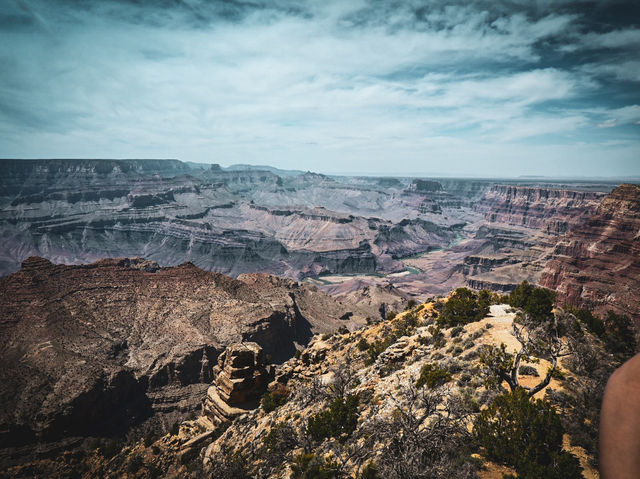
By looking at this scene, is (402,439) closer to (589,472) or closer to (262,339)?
(589,472)

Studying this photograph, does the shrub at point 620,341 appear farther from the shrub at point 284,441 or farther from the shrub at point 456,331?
the shrub at point 284,441

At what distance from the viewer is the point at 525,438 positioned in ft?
32.7

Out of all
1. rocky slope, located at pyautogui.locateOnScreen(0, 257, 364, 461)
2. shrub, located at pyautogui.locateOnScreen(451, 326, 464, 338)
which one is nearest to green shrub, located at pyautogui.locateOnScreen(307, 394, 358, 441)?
shrub, located at pyautogui.locateOnScreen(451, 326, 464, 338)

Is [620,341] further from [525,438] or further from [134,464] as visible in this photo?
[134,464]

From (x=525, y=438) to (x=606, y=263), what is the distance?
66.7 meters

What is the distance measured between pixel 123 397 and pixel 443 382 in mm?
42735

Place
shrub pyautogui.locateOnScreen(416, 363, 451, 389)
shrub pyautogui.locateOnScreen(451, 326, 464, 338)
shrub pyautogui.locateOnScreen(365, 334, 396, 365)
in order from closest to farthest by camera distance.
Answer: shrub pyautogui.locateOnScreen(416, 363, 451, 389) < shrub pyautogui.locateOnScreen(451, 326, 464, 338) < shrub pyautogui.locateOnScreen(365, 334, 396, 365)

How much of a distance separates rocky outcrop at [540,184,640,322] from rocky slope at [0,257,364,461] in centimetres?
4005

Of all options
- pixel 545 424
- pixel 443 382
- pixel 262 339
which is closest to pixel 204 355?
pixel 262 339

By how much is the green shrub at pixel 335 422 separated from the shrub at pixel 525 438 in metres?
5.42

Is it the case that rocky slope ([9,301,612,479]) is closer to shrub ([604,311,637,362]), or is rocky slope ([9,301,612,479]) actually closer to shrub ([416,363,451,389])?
shrub ([416,363,451,389])

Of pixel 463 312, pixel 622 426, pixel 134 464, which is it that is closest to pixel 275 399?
pixel 134 464

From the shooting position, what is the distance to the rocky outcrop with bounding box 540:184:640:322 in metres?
48.5

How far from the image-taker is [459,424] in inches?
433
